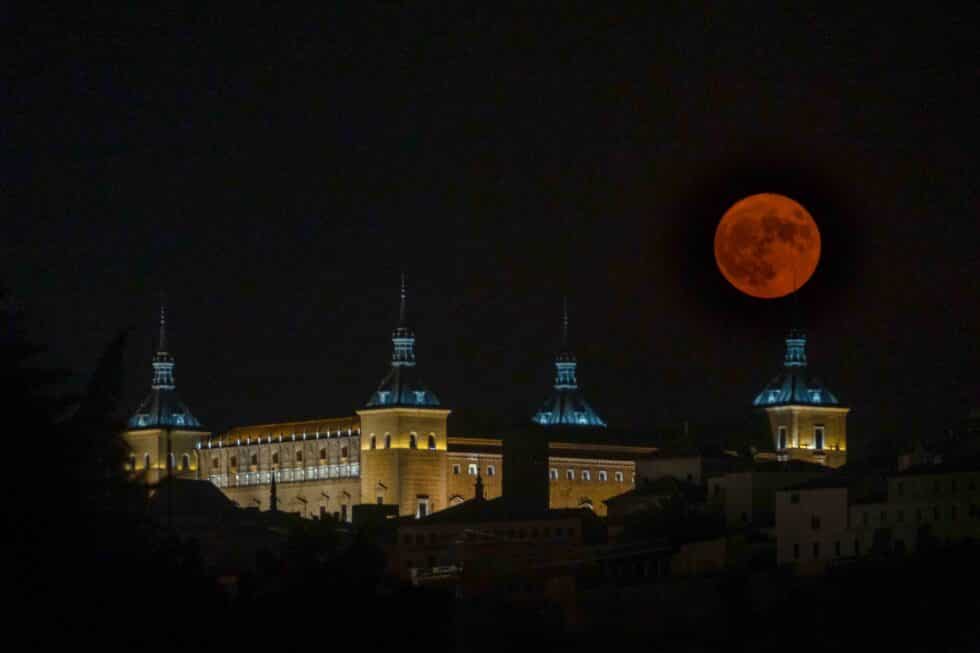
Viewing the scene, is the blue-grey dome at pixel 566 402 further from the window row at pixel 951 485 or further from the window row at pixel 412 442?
the window row at pixel 951 485

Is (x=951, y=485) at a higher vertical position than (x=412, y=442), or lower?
lower

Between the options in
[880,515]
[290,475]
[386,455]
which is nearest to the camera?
[880,515]

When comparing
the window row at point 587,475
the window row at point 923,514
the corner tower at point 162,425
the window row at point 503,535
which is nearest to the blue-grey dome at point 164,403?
the corner tower at point 162,425

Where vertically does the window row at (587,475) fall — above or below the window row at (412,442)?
below

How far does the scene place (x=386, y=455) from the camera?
164 m

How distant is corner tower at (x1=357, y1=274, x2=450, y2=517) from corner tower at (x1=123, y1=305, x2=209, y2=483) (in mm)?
13869

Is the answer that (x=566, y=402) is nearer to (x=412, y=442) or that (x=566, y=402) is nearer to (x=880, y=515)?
(x=412, y=442)

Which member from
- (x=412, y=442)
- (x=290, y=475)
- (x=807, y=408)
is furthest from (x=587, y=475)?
(x=290, y=475)

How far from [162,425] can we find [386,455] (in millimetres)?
17166

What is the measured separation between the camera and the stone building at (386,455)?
16350 cm

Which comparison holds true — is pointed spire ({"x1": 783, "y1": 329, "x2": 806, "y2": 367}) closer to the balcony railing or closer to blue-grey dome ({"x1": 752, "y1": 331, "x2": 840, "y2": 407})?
blue-grey dome ({"x1": 752, "y1": 331, "x2": 840, "y2": 407})

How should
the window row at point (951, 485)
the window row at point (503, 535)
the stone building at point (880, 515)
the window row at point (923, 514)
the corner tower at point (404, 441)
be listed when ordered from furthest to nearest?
the corner tower at point (404, 441), the window row at point (503, 535), the window row at point (951, 485), the window row at point (923, 514), the stone building at point (880, 515)

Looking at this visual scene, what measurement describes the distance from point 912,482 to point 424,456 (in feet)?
189

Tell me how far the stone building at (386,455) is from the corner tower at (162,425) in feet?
0.23
